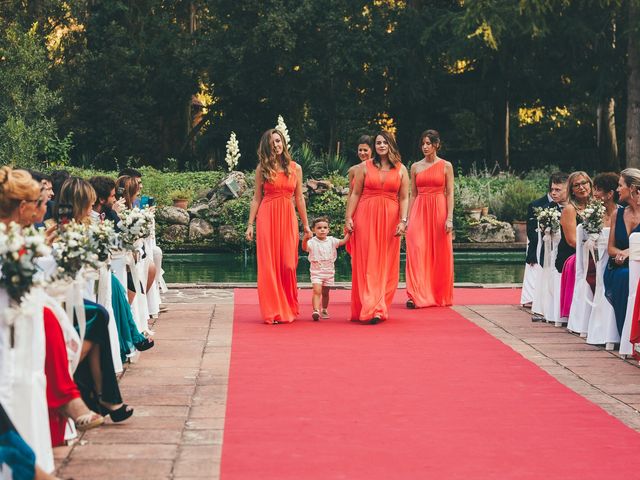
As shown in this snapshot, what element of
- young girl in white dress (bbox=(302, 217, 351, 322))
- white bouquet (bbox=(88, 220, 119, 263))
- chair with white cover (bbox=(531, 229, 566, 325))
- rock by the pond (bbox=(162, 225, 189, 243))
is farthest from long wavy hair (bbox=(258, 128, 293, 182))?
rock by the pond (bbox=(162, 225, 189, 243))

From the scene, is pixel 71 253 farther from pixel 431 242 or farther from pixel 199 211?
pixel 199 211

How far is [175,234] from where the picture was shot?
2302 cm

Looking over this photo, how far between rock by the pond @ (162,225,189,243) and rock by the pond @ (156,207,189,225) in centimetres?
17

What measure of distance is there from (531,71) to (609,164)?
12.1 feet

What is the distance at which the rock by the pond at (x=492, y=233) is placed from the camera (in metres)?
23.2

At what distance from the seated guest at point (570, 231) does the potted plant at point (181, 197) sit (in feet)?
41.9

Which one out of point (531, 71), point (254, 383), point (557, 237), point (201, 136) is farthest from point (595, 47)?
point (254, 383)

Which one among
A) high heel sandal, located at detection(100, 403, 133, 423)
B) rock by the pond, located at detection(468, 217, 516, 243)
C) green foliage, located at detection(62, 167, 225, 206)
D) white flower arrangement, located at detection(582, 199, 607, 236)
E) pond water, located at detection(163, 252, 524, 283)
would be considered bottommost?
pond water, located at detection(163, 252, 524, 283)

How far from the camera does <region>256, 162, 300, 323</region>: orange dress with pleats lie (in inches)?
422

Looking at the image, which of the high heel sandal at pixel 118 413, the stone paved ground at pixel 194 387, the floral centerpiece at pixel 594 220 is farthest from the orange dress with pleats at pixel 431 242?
the high heel sandal at pixel 118 413

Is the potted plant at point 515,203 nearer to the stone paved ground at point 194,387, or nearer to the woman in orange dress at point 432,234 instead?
the woman in orange dress at point 432,234

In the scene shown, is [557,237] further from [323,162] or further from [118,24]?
[118,24]

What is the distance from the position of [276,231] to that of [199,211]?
1305 cm

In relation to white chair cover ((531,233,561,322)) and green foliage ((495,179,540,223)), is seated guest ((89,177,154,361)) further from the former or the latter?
green foliage ((495,179,540,223))
